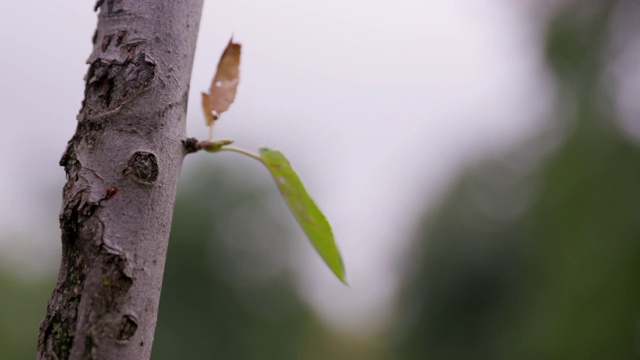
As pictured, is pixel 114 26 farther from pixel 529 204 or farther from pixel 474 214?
pixel 474 214

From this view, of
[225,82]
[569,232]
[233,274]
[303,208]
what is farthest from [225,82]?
[233,274]

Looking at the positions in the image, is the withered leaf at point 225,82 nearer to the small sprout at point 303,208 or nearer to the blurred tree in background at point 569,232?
the small sprout at point 303,208

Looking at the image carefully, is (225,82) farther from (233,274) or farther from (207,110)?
(233,274)

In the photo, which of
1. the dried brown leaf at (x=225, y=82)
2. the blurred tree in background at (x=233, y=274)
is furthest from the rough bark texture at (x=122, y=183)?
the blurred tree in background at (x=233, y=274)

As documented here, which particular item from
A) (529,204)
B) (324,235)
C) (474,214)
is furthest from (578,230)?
(324,235)

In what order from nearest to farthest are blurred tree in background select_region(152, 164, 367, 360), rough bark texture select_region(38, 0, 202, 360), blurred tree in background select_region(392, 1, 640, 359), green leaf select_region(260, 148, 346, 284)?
1. rough bark texture select_region(38, 0, 202, 360)
2. green leaf select_region(260, 148, 346, 284)
3. blurred tree in background select_region(392, 1, 640, 359)
4. blurred tree in background select_region(152, 164, 367, 360)

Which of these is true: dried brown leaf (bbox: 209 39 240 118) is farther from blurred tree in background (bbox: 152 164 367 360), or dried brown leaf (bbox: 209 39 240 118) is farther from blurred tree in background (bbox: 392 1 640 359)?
blurred tree in background (bbox: 152 164 367 360)

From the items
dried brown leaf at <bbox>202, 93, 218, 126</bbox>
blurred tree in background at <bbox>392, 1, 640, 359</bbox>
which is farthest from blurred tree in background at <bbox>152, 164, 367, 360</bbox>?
dried brown leaf at <bbox>202, 93, 218, 126</bbox>
